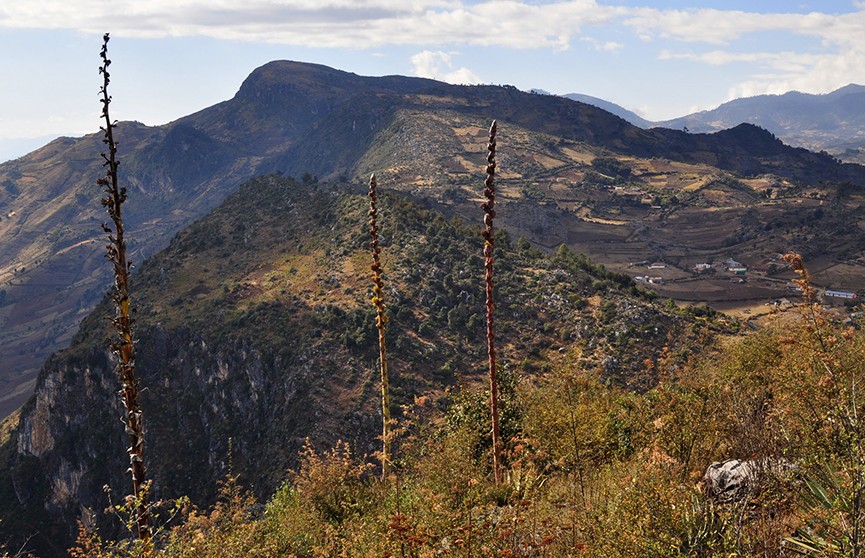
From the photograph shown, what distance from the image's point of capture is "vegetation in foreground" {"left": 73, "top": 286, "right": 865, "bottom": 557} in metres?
11.6

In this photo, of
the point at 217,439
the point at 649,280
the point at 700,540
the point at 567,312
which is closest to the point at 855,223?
the point at 649,280

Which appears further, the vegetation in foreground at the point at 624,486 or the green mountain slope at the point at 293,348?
the green mountain slope at the point at 293,348

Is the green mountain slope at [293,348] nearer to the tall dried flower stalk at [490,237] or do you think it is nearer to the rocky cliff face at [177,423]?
the rocky cliff face at [177,423]

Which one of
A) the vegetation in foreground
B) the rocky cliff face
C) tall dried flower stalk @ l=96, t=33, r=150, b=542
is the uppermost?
tall dried flower stalk @ l=96, t=33, r=150, b=542

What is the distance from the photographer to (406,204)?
92.4 metres

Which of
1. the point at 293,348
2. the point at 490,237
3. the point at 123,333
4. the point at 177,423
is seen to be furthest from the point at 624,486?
the point at 177,423

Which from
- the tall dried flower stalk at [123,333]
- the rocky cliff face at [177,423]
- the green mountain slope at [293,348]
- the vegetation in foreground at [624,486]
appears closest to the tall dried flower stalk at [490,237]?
the vegetation in foreground at [624,486]

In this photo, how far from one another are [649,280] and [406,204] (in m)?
72.3

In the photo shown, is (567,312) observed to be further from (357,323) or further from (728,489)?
(728,489)

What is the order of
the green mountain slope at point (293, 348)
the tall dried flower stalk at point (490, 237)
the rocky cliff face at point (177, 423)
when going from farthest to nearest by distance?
the green mountain slope at point (293, 348) < the rocky cliff face at point (177, 423) < the tall dried flower stalk at point (490, 237)

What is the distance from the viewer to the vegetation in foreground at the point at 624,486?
1155 cm

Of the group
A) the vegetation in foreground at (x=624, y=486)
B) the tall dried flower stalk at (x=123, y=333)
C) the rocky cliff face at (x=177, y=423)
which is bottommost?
the rocky cliff face at (x=177, y=423)

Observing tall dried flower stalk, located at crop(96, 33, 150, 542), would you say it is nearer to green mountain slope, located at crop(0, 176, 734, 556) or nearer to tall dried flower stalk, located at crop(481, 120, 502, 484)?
tall dried flower stalk, located at crop(481, 120, 502, 484)

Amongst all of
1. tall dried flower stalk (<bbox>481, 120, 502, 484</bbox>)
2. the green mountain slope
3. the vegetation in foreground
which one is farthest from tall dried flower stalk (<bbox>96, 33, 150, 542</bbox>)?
the green mountain slope
